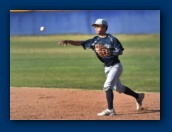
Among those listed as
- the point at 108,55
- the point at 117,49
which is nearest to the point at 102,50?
the point at 108,55

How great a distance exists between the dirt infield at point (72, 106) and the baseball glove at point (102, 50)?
2.26ft

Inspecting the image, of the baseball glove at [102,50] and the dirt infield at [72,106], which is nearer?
the baseball glove at [102,50]

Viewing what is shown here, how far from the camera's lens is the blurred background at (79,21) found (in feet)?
37.6

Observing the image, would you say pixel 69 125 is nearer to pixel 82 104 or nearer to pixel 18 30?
pixel 82 104

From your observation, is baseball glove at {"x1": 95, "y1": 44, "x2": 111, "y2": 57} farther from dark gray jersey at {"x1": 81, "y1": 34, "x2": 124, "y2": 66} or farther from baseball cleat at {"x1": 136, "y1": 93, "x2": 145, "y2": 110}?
baseball cleat at {"x1": 136, "y1": 93, "x2": 145, "y2": 110}

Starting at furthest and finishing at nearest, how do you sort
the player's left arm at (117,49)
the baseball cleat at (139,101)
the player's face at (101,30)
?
the baseball cleat at (139,101) < the player's face at (101,30) < the player's left arm at (117,49)

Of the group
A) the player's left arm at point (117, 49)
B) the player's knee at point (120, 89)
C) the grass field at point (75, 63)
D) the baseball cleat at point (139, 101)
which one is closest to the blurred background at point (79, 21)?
the grass field at point (75, 63)

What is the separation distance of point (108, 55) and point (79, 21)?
710 mm

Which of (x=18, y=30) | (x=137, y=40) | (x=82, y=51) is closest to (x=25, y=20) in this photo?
(x=18, y=30)

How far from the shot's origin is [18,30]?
11617 millimetres

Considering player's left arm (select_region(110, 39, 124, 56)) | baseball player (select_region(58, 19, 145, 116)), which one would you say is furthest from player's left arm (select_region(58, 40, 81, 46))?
player's left arm (select_region(110, 39, 124, 56))

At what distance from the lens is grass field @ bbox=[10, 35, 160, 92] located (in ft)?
38.2

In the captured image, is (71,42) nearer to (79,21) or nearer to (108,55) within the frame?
(79,21)

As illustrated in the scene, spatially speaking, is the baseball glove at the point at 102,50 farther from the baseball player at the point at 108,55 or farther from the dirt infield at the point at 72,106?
the dirt infield at the point at 72,106
